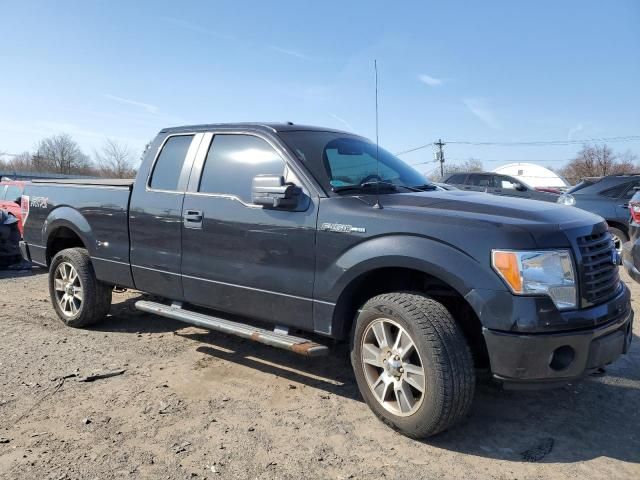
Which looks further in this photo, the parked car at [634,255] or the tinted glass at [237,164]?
the parked car at [634,255]

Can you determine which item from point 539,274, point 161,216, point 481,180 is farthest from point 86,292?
point 481,180

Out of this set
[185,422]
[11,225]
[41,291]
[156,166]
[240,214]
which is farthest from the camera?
[11,225]

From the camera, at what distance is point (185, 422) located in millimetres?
3373

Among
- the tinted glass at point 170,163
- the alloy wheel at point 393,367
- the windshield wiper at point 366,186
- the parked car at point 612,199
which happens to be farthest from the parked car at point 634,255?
the tinted glass at point 170,163

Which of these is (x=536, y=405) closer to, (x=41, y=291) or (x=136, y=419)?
(x=136, y=419)

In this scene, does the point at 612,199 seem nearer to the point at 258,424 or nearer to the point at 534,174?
the point at 258,424

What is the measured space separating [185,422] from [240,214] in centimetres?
Answer: 152

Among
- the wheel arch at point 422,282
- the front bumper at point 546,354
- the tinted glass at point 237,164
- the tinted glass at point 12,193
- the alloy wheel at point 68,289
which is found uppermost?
the tinted glass at point 237,164

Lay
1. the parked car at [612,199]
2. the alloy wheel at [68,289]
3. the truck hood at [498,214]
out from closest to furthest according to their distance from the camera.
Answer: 1. the truck hood at [498,214]
2. the alloy wheel at [68,289]
3. the parked car at [612,199]

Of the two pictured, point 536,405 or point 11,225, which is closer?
point 536,405

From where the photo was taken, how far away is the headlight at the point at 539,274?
2.78 m

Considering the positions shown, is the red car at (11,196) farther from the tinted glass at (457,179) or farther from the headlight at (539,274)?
the tinted glass at (457,179)

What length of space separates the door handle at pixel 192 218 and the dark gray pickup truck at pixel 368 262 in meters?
0.02

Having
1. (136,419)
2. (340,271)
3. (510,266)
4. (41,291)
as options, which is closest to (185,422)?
(136,419)
